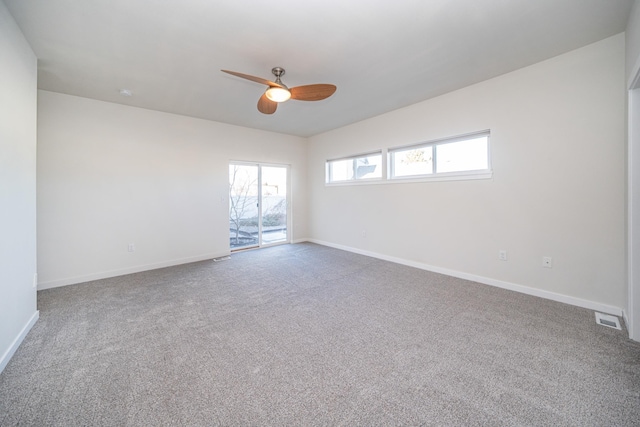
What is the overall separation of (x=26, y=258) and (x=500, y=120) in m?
5.19

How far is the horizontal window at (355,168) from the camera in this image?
15.2 feet

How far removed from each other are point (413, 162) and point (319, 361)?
3.38 m

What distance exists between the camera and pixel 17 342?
190 cm

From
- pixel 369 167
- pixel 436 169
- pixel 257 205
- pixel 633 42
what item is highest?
pixel 633 42

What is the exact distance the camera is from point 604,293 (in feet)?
7.88

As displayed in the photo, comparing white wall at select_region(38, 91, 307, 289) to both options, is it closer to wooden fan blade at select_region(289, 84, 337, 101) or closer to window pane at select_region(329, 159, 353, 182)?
window pane at select_region(329, 159, 353, 182)

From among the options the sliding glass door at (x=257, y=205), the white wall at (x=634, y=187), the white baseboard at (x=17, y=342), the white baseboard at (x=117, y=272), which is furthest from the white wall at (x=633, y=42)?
the white baseboard at (x=117, y=272)

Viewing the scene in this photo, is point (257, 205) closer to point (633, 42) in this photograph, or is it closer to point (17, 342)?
point (17, 342)

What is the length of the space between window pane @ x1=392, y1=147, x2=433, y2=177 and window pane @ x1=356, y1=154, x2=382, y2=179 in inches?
12.6

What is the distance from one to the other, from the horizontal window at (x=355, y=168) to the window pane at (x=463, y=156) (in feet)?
3.62

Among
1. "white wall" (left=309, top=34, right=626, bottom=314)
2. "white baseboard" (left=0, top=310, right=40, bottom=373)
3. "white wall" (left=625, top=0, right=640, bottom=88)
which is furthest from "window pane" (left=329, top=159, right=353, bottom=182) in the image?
"white baseboard" (left=0, top=310, right=40, bottom=373)

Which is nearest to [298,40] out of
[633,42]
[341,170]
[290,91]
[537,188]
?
[290,91]

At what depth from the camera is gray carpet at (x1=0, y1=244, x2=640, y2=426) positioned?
133cm

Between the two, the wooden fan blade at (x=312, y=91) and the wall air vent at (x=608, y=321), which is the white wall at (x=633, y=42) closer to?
the wall air vent at (x=608, y=321)
